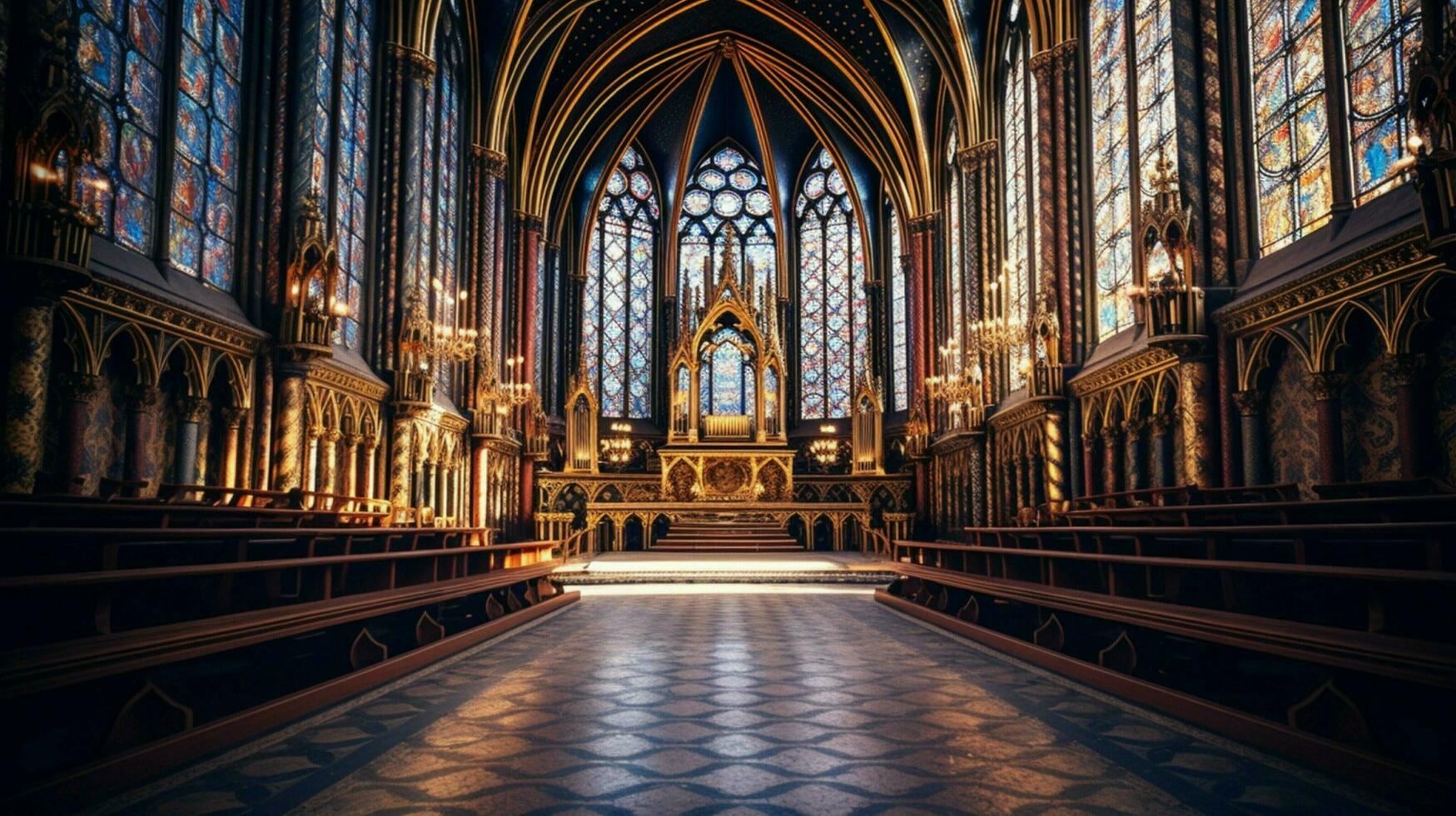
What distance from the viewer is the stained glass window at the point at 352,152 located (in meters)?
15.9

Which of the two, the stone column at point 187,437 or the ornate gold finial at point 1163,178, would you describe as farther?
the ornate gold finial at point 1163,178

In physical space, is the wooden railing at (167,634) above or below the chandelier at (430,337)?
below

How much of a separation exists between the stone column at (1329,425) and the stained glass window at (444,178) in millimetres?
14615

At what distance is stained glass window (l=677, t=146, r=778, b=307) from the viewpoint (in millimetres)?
35938

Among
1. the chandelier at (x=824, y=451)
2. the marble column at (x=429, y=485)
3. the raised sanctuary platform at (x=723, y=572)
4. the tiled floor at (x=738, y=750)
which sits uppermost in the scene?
the chandelier at (x=824, y=451)

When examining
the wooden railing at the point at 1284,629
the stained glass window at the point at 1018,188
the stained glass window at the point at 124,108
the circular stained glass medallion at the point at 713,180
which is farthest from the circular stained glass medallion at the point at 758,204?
the wooden railing at the point at 1284,629

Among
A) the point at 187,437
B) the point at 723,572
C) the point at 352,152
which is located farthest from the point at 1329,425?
the point at 352,152

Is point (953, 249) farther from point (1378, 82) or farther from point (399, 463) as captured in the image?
point (1378, 82)

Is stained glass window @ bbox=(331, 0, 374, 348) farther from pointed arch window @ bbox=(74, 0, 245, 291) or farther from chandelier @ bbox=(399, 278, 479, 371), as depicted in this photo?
pointed arch window @ bbox=(74, 0, 245, 291)

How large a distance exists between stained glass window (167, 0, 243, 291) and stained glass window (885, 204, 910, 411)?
75.7 ft

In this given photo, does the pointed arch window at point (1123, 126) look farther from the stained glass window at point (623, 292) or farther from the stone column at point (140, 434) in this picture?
the stained glass window at point (623, 292)

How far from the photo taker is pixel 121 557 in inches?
237

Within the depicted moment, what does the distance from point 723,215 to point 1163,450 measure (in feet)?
81.7

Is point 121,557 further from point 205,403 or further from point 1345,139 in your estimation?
point 1345,139
